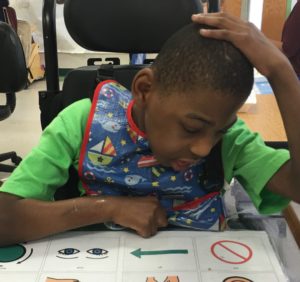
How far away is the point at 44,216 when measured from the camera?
777 mm

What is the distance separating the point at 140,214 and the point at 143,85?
0.75 ft

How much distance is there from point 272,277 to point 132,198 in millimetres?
289

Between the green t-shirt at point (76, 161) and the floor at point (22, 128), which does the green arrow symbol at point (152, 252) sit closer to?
the green t-shirt at point (76, 161)

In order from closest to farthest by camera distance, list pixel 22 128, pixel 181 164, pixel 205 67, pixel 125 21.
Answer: pixel 205 67 < pixel 181 164 < pixel 125 21 < pixel 22 128

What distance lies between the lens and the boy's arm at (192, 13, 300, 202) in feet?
2.33

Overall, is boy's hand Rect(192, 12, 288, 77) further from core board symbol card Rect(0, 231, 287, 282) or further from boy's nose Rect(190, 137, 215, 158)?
core board symbol card Rect(0, 231, 287, 282)

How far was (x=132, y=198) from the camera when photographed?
0.84 meters

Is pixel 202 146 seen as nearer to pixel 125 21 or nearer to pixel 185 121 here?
pixel 185 121

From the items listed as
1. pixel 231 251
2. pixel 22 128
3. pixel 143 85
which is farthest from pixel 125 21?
pixel 22 128

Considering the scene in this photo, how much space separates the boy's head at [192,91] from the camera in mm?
664

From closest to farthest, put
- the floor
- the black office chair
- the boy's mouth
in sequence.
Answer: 1. the boy's mouth
2. the black office chair
3. the floor

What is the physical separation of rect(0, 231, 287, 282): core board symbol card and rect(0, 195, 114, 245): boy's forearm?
2 cm

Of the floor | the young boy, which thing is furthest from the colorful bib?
the floor

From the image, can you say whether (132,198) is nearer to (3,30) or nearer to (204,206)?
(204,206)
